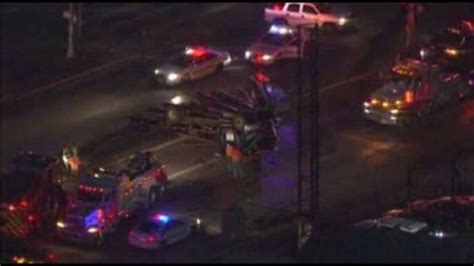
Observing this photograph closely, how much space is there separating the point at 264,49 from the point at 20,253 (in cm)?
2199

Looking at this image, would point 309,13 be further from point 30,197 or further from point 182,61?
point 30,197

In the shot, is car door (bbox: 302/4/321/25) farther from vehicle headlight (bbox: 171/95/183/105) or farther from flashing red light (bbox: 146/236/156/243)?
flashing red light (bbox: 146/236/156/243)

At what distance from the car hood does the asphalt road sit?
1.69 ft

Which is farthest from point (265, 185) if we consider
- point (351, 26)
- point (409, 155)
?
point (351, 26)

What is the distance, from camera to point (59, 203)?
30.1m

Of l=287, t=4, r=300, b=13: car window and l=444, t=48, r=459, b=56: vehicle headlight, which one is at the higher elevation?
l=287, t=4, r=300, b=13: car window

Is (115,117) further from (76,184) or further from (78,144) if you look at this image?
(76,184)

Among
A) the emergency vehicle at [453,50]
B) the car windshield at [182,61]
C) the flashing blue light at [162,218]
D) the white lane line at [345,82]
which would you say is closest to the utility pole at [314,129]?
the flashing blue light at [162,218]

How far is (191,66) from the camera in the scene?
41.6 metres

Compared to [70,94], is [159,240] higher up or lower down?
lower down

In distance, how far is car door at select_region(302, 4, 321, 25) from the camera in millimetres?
48469

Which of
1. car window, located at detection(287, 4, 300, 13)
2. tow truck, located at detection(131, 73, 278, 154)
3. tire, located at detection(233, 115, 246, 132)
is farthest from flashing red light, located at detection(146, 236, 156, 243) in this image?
car window, located at detection(287, 4, 300, 13)

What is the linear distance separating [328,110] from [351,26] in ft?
35.4

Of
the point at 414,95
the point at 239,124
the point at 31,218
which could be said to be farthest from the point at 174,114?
the point at 31,218
